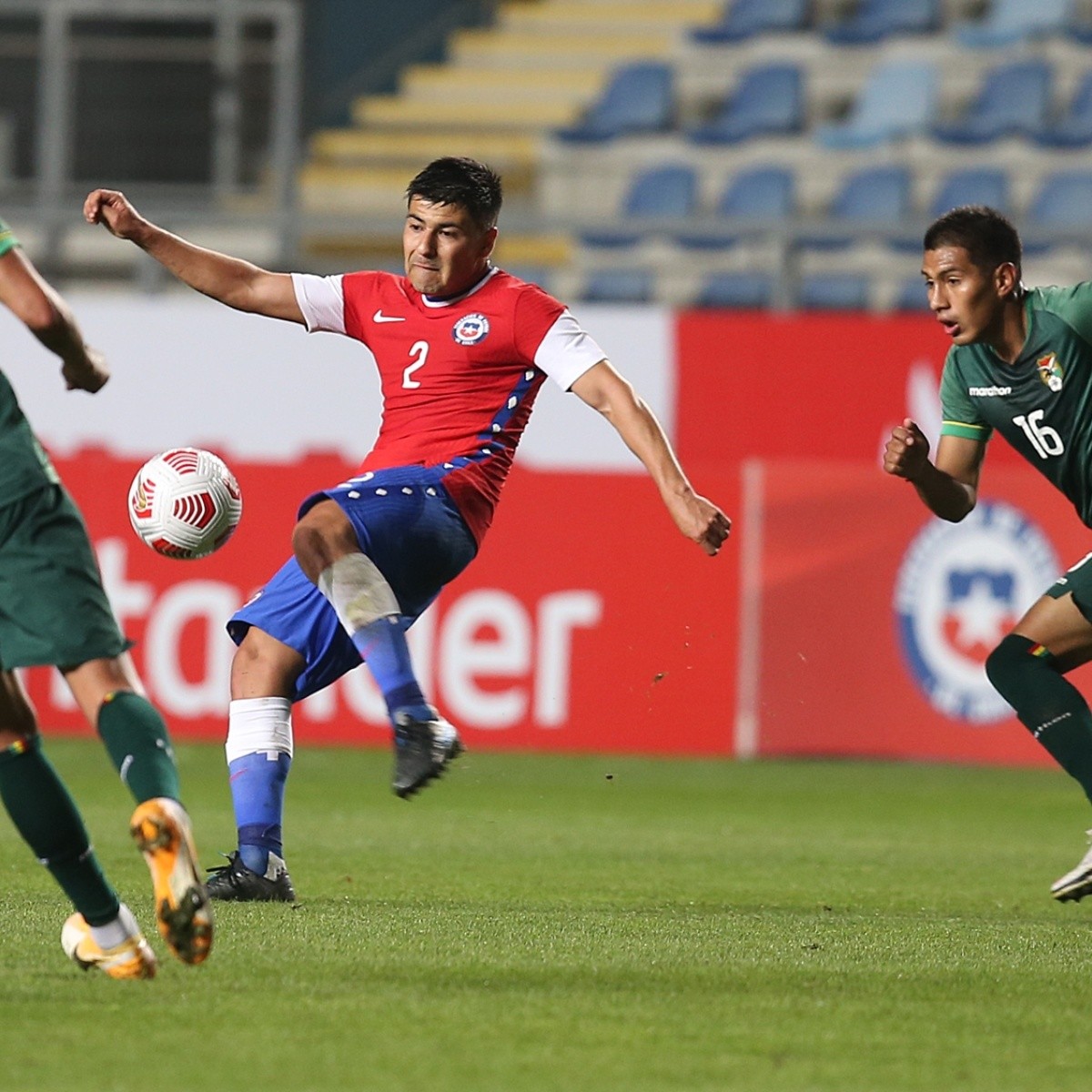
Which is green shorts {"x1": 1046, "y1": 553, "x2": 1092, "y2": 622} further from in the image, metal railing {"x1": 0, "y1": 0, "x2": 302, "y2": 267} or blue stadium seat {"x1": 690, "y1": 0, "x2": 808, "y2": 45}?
blue stadium seat {"x1": 690, "y1": 0, "x2": 808, "y2": 45}

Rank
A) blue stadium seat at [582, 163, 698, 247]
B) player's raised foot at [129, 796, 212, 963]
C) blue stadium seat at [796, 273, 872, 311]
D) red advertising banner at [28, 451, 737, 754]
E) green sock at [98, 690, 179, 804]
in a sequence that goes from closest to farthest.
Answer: player's raised foot at [129, 796, 212, 963], green sock at [98, 690, 179, 804], red advertising banner at [28, 451, 737, 754], blue stadium seat at [796, 273, 872, 311], blue stadium seat at [582, 163, 698, 247]

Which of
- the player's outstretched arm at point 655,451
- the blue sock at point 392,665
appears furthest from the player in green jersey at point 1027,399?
the blue sock at point 392,665

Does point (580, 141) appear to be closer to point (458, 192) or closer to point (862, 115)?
point (862, 115)

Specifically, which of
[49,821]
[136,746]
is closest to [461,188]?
[136,746]

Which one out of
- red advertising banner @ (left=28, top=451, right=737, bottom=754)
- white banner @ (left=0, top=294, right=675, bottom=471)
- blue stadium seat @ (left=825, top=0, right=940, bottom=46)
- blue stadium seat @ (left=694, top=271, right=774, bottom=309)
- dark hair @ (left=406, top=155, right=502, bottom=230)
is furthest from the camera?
blue stadium seat @ (left=825, top=0, right=940, bottom=46)

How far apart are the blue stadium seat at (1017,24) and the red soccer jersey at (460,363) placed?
497 inches

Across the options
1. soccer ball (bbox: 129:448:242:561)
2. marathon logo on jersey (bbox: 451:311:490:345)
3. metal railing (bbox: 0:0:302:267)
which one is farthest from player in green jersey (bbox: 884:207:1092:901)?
metal railing (bbox: 0:0:302:267)

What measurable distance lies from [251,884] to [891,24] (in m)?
13.9

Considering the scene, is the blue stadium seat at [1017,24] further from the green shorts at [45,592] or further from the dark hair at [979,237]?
A: the green shorts at [45,592]

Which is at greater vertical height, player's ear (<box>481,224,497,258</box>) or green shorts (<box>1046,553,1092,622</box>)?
player's ear (<box>481,224,497,258</box>)

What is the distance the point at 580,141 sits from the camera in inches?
733

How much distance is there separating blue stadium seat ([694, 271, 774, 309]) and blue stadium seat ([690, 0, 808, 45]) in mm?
3942

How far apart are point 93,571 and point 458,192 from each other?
196 cm

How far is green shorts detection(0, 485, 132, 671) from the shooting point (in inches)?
182
